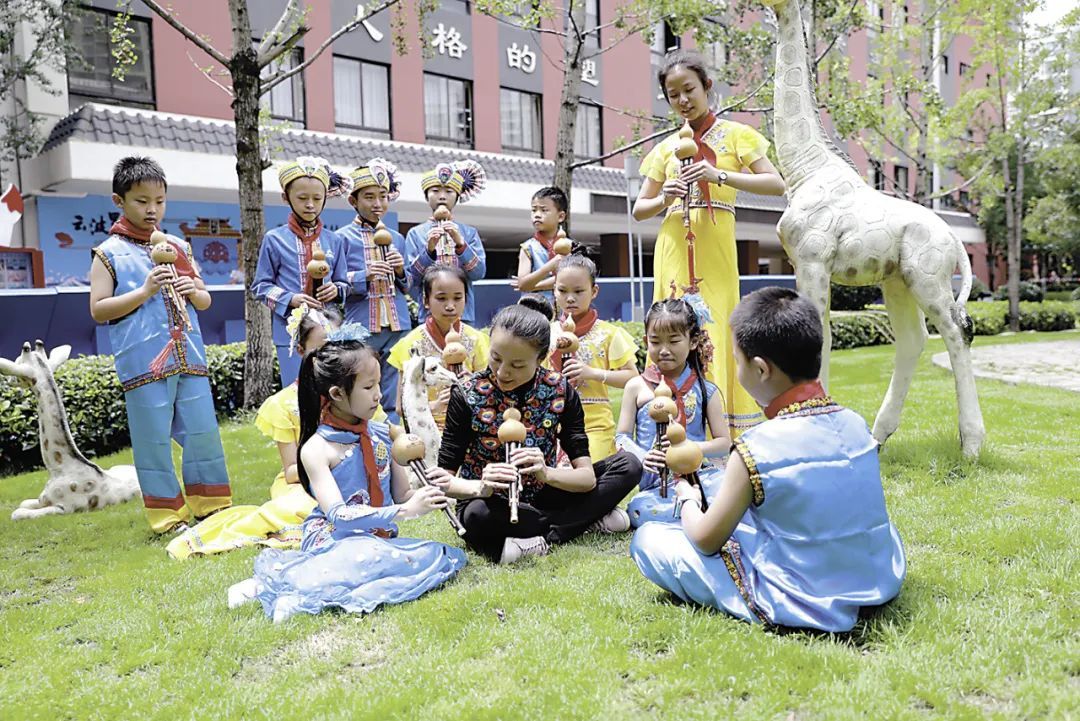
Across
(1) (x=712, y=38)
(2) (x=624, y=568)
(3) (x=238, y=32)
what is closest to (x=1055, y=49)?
(1) (x=712, y=38)

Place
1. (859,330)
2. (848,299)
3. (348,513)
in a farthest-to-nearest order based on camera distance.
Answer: (848,299) → (859,330) → (348,513)

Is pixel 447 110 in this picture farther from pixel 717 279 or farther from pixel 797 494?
pixel 797 494

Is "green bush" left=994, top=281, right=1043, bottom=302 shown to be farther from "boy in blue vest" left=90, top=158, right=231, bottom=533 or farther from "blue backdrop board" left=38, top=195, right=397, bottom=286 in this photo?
"boy in blue vest" left=90, top=158, right=231, bottom=533

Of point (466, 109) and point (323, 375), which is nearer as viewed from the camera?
point (323, 375)

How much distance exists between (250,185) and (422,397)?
428cm

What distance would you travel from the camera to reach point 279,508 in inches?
179

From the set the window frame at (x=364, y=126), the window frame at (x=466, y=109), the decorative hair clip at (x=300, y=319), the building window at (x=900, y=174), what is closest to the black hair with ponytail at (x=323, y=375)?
the decorative hair clip at (x=300, y=319)

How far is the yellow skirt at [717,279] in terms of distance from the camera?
464cm

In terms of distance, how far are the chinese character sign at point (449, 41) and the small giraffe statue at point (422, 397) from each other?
13.9 metres

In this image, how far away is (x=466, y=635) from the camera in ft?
9.45

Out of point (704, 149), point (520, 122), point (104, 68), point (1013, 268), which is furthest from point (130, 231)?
point (1013, 268)

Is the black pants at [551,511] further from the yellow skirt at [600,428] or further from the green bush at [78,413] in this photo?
the green bush at [78,413]

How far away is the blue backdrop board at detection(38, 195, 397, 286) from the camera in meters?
12.5

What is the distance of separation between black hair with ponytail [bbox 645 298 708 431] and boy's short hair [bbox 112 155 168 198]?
2.70m
